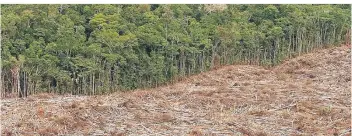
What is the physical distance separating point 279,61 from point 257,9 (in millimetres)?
1844

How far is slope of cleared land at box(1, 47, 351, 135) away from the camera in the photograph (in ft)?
22.9

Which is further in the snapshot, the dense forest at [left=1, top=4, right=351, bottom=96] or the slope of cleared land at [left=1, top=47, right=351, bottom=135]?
the dense forest at [left=1, top=4, right=351, bottom=96]

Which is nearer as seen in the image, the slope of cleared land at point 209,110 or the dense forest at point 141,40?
the slope of cleared land at point 209,110

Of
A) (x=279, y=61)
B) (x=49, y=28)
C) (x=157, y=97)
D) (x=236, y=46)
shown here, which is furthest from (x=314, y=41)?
(x=49, y=28)

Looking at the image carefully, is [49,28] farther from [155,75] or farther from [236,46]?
[236,46]

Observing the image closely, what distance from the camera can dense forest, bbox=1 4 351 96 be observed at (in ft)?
35.7

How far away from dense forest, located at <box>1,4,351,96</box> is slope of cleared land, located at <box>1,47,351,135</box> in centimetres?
81

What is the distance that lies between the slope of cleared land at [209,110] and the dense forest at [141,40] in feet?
2.64

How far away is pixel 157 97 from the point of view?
9922 millimetres

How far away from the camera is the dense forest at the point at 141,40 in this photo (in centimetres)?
1088

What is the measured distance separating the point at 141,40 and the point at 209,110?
392cm

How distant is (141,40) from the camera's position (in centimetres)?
1199

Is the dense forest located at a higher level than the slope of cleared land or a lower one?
higher

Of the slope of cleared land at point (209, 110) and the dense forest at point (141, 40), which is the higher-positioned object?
the dense forest at point (141, 40)
